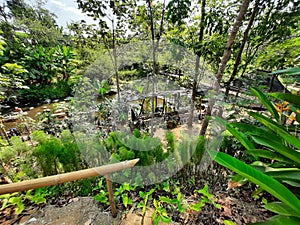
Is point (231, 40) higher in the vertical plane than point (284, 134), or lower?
higher

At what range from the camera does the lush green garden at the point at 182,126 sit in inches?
38.9

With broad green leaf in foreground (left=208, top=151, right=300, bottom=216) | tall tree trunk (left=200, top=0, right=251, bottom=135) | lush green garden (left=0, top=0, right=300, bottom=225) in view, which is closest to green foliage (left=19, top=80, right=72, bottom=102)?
lush green garden (left=0, top=0, right=300, bottom=225)

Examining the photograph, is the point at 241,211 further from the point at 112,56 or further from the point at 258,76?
the point at 112,56

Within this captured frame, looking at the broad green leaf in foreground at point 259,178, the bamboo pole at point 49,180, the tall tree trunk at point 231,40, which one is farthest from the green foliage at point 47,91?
the broad green leaf in foreground at point 259,178

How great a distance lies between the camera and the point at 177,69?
2.54m

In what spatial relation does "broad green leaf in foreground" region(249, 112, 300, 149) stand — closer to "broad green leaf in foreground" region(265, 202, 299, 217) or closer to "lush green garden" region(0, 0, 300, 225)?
"lush green garden" region(0, 0, 300, 225)

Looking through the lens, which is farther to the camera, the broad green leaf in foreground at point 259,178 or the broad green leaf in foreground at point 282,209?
the broad green leaf in foreground at point 282,209

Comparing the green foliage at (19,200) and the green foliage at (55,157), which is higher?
the green foliage at (55,157)

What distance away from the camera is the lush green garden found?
0.99m

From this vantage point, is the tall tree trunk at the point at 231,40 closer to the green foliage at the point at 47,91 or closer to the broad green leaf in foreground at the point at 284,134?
the broad green leaf in foreground at the point at 284,134

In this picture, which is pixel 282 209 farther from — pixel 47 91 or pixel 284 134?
pixel 47 91

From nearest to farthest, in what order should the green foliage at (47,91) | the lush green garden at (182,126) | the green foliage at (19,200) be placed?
the lush green garden at (182,126) < the green foliage at (19,200) < the green foliage at (47,91)

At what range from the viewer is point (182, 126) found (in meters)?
3.56

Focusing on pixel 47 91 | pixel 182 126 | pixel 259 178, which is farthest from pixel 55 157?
pixel 47 91
